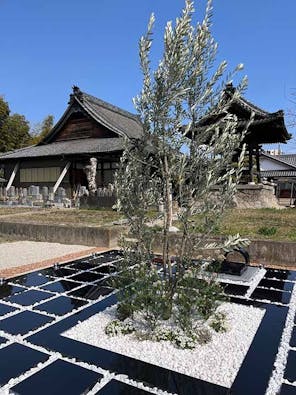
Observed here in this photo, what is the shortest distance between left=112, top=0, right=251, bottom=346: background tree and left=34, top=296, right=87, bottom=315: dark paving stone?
0.87 metres

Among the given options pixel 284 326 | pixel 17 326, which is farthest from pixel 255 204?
pixel 17 326

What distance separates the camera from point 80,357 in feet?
8.77

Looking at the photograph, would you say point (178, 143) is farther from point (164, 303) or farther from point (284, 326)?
point (284, 326)

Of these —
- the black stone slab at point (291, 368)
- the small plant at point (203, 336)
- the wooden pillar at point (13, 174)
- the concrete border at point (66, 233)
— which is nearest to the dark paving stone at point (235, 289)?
the small plant at point (203, 336)

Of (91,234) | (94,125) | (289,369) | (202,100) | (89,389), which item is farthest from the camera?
(94,125)

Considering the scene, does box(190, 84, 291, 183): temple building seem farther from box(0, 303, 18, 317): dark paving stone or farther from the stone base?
box(0, 303, 18, 317): dark paving stone

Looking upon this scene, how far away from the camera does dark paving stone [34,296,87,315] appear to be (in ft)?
12.2

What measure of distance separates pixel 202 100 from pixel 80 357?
266 cm

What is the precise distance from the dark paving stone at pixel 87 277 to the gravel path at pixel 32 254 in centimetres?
108

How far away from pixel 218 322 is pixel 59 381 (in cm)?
162

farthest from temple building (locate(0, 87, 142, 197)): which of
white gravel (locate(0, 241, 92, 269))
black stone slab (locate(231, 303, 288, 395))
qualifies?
black stone slab (locate(231, 303, 288, 395))

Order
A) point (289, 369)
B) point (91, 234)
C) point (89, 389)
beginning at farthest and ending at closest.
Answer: point (91, 234), point (289, 369), point (89, 389)

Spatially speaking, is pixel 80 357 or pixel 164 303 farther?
pixel 164 303

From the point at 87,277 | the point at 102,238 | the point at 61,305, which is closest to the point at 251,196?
the point at 102,238
